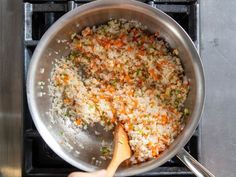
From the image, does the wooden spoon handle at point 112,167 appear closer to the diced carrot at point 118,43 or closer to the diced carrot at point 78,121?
the diced carrot at point 78,121

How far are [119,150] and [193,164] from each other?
0.18m

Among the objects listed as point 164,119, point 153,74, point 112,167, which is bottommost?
point 112,167

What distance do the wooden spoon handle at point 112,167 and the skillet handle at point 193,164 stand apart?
151mm

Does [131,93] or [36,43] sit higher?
[36,43]

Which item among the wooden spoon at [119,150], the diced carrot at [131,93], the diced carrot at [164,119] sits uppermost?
the diced carrot at [131,93]

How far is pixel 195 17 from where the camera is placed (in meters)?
1.09

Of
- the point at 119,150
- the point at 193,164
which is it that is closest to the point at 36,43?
the point at 119,150

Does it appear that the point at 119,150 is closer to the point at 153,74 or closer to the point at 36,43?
the point at 153,74

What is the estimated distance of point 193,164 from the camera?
1015 millimetres

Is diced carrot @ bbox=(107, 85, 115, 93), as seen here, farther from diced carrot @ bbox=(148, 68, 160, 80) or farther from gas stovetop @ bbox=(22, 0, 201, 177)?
gas stovetop @ bbox=(22, 0, 201, 177)

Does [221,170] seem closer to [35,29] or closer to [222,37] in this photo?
[222,37]

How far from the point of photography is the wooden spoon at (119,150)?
3.38 feet

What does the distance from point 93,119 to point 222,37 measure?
1.38ft

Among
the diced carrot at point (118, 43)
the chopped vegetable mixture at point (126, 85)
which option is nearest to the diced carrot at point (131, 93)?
the chopped vegetable mixture at point (126, 85)
